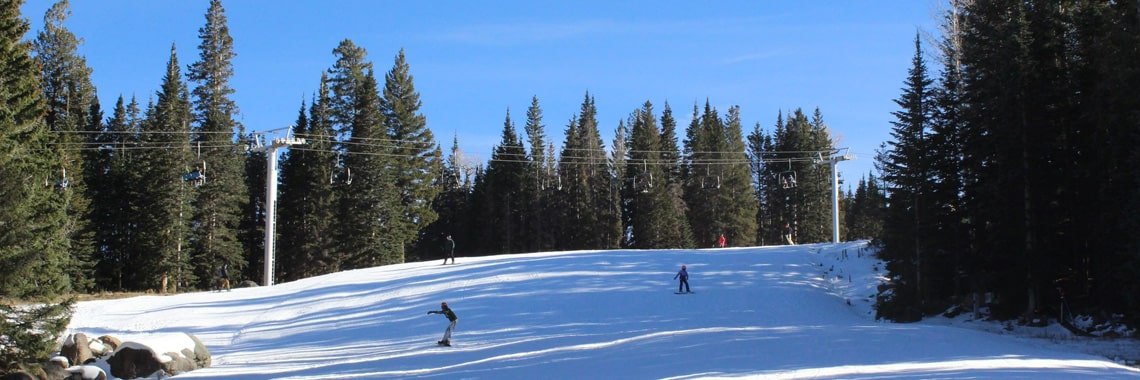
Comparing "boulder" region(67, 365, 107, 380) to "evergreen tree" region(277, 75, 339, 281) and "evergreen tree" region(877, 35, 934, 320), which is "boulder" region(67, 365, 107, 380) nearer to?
"evergreen tree" region(877, 35, 934, 320)

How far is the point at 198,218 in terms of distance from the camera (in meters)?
61.1

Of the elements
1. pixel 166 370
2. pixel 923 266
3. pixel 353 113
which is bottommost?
pixel 166 370

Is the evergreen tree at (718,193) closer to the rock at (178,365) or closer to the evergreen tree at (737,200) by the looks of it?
the evergreen tree at (737,200)

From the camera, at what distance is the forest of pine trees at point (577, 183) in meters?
27.2

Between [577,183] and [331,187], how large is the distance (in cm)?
3134

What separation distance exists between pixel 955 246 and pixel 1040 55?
736cm

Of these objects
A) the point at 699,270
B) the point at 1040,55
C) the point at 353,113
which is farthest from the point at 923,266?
the point at 353,113

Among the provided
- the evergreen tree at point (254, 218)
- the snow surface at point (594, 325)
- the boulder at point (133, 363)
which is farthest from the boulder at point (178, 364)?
the evergreen tree at point (254, 218)

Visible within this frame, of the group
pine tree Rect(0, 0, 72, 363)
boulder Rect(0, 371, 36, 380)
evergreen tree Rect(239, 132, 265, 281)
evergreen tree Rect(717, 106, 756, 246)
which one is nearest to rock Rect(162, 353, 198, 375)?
boulder Rect(0, 371, 36, 380)

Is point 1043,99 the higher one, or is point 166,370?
point 1043,99

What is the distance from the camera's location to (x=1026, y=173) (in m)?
28.8

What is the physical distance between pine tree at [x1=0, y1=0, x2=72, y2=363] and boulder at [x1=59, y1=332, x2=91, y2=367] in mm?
770

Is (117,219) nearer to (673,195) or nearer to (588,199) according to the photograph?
(588,199)

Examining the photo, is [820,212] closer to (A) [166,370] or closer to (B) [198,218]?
(B) [198,218]
